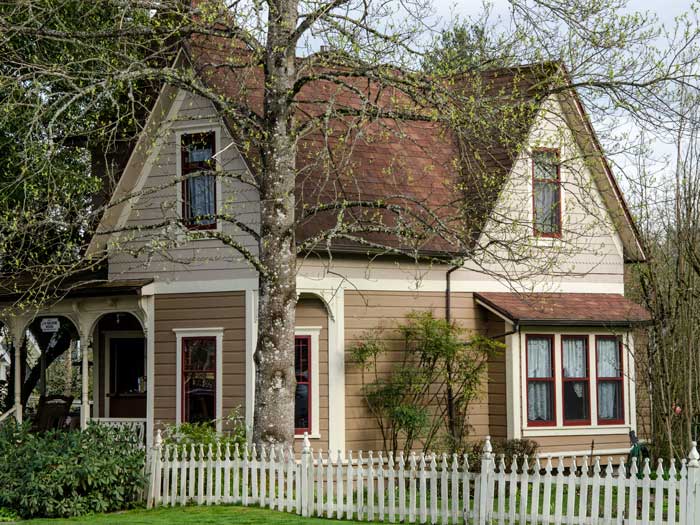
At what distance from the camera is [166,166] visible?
21.2 m

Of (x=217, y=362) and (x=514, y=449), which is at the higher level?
(x=217, y=362)

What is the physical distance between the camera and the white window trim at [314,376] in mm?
20344

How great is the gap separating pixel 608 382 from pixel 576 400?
35.3 inches

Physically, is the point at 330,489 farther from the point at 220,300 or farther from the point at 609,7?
the point at 609,7

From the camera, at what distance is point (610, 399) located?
899 inches

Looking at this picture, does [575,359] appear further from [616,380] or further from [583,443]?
[583,443]

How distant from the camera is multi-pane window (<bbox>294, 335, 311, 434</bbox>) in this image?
20.5 meters

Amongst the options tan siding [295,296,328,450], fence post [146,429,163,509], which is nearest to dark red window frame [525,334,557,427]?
tan siding [295,296,328,450]

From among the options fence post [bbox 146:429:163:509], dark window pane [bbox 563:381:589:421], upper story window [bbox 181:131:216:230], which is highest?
upper story window [bbox 181:131:216:230]

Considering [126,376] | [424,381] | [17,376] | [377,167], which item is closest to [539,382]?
[424,381]

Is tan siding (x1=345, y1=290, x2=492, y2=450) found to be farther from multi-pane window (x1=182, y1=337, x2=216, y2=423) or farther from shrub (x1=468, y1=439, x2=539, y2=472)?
multi-pane window (x1=182, y1=337, x2=216, y2=423)

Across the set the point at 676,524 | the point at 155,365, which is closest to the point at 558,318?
the point at 155,365

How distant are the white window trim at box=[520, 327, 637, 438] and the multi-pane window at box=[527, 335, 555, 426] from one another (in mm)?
101

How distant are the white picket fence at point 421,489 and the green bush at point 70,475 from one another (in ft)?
1.50
